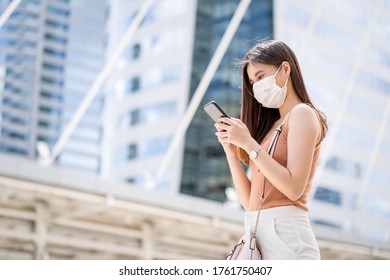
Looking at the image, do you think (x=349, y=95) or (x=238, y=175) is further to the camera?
(x=349, y=95)

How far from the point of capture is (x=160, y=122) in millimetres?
26641

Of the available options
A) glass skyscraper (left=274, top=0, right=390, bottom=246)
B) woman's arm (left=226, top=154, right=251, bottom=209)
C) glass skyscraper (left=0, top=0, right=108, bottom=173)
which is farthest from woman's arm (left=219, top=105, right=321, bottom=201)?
glass skyscraper (left=274, top=0, right=390, bottom=246)

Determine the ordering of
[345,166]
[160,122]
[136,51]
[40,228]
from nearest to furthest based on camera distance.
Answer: [40,228]
[345,166]
[160,122]
[136,51]

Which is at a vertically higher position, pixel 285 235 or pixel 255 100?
pixel 255 100

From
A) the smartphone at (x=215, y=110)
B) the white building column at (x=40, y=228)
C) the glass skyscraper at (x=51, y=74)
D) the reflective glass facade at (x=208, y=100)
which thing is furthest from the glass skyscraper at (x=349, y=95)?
the smartphone at (x=215, y=110)

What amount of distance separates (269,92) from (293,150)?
149mm

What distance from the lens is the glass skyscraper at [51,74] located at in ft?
56.8

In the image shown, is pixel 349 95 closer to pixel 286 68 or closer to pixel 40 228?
pixel 40 228

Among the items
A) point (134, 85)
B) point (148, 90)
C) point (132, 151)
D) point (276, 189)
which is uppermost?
point (276, 189)

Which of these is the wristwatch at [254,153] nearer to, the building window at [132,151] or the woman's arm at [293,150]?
the woman's arm at [293,150]

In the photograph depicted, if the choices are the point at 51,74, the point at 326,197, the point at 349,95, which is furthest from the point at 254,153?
the point at 326,197

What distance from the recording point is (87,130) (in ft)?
101

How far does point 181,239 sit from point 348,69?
14.5 metres

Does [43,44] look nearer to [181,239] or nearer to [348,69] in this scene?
[348,69]
